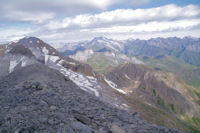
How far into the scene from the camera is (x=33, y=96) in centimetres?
1811

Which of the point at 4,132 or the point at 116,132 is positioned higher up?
the point at 4,132

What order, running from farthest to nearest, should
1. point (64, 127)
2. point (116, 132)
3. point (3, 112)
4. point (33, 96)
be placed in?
point (33, 96) < point (3, 112) < point (116, 132) < point (64, 127)

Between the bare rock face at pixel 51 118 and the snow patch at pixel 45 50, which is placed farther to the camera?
the snow patch at pixel 45 50

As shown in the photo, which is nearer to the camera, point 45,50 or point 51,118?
point 51,118

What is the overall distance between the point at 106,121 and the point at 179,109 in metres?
192

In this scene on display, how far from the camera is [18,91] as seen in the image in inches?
805

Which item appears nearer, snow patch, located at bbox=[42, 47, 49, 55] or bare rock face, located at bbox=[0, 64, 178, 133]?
bare rock face, located at bbox=[0, 64, 178, 133]

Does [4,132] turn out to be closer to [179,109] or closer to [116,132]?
[116,132]

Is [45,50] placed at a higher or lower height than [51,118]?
higher

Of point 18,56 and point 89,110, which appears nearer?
point 89,110

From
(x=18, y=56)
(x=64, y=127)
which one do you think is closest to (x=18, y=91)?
(x=64, y=127)

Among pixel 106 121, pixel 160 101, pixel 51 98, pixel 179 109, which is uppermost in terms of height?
pixel 51 98

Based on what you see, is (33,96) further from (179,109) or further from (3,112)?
(179,109)

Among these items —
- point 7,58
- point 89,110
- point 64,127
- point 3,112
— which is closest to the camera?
point 64,127
